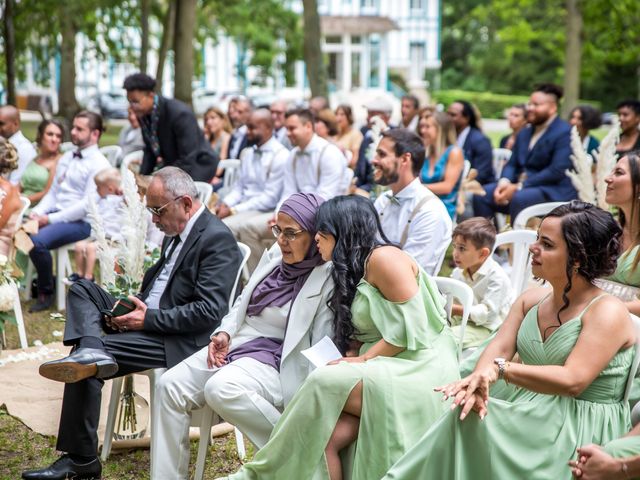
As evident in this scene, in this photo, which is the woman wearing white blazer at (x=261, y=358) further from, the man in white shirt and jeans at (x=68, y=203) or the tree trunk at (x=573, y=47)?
the tree trunk at (x=573, y=47)

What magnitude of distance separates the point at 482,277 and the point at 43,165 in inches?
193

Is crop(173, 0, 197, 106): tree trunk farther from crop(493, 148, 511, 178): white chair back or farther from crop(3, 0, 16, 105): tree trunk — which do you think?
crop(493, 148, 511, 178): white chair back

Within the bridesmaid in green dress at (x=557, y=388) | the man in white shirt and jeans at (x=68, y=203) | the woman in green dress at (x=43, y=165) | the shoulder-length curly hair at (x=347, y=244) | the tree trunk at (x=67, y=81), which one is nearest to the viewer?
the bridesmaid in green dress at (x=557, y=388)

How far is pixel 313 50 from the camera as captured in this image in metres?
15.7

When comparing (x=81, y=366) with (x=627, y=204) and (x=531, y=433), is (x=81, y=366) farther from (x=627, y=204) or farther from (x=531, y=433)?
(x=627, y=204)

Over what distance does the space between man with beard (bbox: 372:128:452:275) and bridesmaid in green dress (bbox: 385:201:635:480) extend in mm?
2157

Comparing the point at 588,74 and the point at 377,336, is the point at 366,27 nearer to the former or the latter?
the point at 588,74

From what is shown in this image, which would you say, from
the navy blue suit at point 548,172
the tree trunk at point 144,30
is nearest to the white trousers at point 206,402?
the navy blue suit at point 548,172

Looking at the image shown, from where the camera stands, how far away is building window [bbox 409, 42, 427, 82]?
56.9 meters

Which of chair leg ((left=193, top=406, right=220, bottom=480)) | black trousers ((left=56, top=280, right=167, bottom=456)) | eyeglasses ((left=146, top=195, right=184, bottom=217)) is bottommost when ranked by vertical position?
chair leg ((left=193, top=406, right=220, bottom=480))

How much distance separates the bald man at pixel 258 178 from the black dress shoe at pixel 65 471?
3.88 m

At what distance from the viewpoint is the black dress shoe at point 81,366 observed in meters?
3.97

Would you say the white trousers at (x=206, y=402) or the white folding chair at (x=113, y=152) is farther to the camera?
the white folding chair at (x=113, y=152)

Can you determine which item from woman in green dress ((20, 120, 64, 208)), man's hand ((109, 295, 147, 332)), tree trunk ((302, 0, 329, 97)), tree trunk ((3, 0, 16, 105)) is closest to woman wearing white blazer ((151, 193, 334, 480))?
man's hand ((109, 295, 147, 332))
